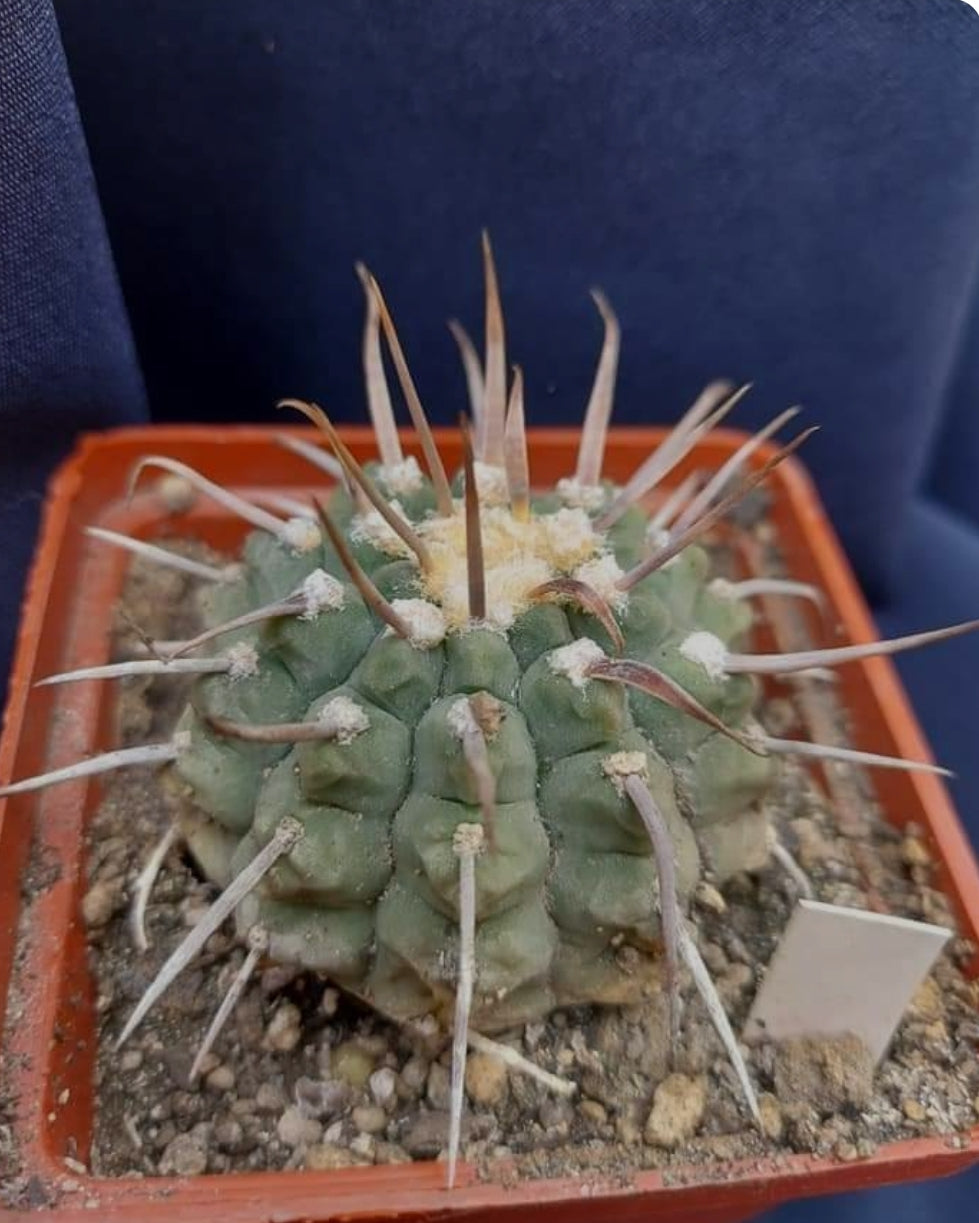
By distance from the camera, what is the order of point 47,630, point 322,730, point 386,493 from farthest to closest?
point 47,630 → point 386,493 → point 322,730

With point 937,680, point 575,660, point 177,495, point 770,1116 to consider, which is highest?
point 177,495

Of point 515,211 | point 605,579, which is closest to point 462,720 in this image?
point 605,579

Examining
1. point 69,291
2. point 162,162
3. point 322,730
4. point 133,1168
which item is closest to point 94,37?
point 162,162

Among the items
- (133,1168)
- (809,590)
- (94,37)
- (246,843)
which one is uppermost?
(94,37)

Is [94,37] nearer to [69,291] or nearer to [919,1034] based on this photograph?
[69,291]

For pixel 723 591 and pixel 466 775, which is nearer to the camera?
pixel 466 775

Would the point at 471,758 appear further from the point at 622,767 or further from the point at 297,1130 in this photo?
the point at 297,1130

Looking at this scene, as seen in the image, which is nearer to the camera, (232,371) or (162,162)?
(162,162)
